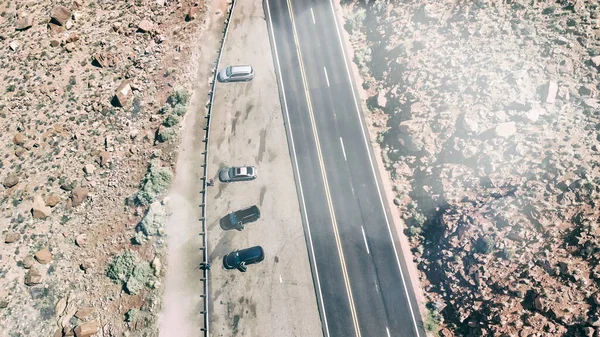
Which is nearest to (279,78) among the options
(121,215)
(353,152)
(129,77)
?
(353,152)

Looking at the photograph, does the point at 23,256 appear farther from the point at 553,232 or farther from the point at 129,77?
the point at 553,232

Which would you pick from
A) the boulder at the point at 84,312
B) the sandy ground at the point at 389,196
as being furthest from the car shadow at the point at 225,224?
the sandy ground at the point at 389,196

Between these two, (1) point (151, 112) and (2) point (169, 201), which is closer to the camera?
(2) point (169, 201)

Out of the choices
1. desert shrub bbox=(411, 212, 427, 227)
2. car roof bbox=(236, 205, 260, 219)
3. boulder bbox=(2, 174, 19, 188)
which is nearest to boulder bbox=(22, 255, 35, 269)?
boulder bbox=(2, 174, 19, 188)

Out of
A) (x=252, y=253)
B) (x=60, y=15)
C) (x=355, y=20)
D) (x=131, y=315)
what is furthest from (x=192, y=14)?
(x=131, y=315)

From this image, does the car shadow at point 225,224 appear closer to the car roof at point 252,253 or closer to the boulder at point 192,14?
the car roof at point 252,253

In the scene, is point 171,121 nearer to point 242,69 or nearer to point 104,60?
point 242,69
